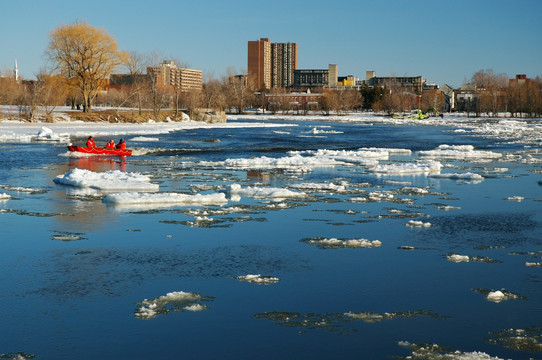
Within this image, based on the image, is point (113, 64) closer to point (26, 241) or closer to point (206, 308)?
point (26, 241)

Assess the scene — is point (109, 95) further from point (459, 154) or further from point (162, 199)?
point (162, 199)

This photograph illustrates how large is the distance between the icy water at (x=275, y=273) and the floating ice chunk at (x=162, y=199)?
0.24 meters

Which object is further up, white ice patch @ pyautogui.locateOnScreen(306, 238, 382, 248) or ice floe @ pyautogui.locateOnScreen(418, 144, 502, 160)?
ice floe @ pyautogui.locateOnScreen(418, 144, 502, 160)

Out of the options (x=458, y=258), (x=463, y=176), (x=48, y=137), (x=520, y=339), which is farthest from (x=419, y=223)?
(x=48, y=137)

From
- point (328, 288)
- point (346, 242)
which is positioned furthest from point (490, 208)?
point (328, 288)

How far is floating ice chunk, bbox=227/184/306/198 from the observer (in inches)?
691

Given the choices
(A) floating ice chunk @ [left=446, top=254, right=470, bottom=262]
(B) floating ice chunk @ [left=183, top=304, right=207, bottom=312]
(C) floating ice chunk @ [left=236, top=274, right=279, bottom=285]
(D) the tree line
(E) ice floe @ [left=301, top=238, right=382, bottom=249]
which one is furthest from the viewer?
(D) the tree line

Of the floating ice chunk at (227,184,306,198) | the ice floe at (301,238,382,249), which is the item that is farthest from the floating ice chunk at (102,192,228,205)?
the ice floe at (301,238,382,249)

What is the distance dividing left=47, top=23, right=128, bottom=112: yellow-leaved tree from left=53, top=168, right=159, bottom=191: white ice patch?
49.7 metres

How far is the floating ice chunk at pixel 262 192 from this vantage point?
1755 centimetres

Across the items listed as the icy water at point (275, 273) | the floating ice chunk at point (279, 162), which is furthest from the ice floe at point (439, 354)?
the floating ice chunk at point (279, 162)

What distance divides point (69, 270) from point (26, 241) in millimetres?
2402

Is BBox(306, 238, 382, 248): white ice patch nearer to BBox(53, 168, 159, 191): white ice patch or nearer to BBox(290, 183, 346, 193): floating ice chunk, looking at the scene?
BBox(290, 183, 346, 193): floating ice chunk

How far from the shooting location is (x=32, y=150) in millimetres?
33438
